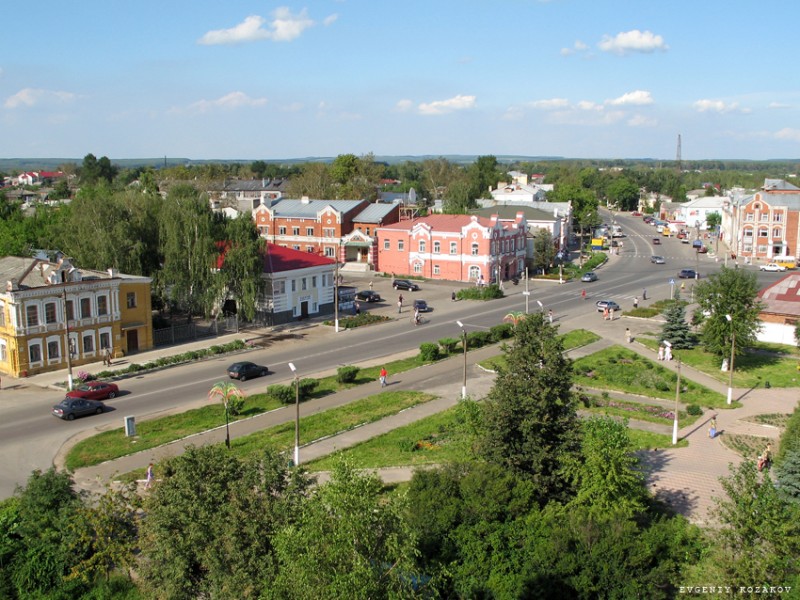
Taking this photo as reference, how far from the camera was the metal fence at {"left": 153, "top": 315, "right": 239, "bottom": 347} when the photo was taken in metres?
46.8

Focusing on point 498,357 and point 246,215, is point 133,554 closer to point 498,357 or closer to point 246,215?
point 498,357

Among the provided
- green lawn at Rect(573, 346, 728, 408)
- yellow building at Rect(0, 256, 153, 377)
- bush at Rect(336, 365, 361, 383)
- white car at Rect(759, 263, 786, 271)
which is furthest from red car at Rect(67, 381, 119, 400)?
white car at Rect(759, 263, 786, 271)

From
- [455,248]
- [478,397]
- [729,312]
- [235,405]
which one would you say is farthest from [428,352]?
[455,248]

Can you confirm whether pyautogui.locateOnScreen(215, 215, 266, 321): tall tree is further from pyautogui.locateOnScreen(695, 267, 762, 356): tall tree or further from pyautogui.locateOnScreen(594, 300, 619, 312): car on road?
pyautogui.locateOnScreen(695, 267, 762, 356): tall tree

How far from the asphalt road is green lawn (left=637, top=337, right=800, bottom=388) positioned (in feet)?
31.5

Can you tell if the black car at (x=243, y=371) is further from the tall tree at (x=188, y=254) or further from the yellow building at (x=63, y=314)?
the tall tree at (x=188, y=254)

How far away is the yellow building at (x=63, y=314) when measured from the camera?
129 ft

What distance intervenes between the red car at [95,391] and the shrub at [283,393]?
25.3ft

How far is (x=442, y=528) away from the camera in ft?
63.2

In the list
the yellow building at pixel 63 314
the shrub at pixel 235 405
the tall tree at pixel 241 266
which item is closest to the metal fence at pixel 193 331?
the tall tree at pixel 241 266

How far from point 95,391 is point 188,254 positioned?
48.0ft

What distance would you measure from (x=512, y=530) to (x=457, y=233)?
5360 centimetres

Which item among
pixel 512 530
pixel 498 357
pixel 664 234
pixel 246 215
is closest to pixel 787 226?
pixel 664 234

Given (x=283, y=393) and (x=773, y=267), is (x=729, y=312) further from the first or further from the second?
(x=773, y=267)
